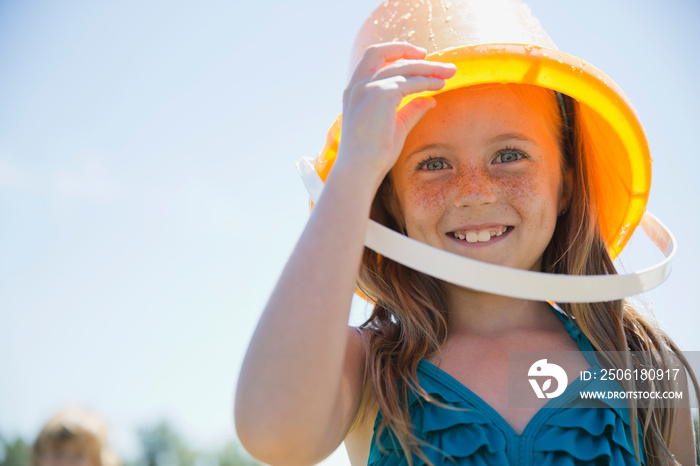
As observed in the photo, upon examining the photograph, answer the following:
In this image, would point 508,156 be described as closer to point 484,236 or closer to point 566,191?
point 484,236

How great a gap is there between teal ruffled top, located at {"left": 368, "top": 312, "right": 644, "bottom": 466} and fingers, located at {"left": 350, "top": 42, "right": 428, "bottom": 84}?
0.94 meters

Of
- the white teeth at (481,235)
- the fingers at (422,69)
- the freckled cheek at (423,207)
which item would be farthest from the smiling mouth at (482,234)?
the fingers at (422,69)

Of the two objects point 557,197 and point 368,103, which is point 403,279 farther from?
point 368,103

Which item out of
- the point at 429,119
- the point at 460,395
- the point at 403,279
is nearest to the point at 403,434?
the point at 460,395

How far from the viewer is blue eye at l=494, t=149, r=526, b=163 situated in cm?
218

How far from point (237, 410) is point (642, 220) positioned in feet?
5.87

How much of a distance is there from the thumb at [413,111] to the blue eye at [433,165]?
0.85 feet

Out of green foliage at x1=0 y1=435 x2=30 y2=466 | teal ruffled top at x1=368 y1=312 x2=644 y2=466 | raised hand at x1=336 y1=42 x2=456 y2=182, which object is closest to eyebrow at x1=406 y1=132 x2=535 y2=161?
raised hand at x1=336 y1=42 x2=456 y2=182

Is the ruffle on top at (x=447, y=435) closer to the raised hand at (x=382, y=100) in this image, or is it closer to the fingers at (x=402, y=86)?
the raised hand at (x=382, y=100)

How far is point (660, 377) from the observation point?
228 centimetres

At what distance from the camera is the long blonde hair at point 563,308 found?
6.93ft

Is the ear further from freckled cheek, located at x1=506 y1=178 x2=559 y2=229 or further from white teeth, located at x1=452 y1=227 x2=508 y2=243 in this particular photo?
white teeth, located at x1=452 y1=227 x2=508 y2=243

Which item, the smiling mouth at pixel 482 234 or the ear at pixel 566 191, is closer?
the smiling mouth at pixel 482 234

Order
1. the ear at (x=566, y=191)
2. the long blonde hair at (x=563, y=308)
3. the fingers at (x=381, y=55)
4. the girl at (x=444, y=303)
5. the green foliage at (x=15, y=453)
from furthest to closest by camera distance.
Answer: the green foliage at (x=15, y=453) < the ear at (x=566, y=191) < the long blonde hair at (x=563, y=308) < the fingers at (x=381, y=55) < the girl at (x=444, y=303)
